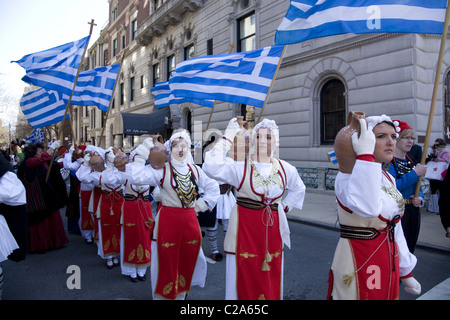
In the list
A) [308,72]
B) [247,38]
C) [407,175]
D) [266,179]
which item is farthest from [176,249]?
[247,38]

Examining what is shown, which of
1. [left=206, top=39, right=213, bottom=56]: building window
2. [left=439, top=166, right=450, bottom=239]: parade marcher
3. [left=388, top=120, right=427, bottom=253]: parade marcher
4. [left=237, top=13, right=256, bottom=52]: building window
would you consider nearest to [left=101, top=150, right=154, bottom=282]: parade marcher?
[left=388, top=120, right=427, bottom=253]: parade marcher

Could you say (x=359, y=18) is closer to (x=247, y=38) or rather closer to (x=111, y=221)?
(x=111, y=221)

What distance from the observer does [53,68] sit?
7.60 meters

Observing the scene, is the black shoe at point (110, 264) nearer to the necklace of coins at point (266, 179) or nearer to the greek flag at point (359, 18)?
the necklace of coins at point (266, 179)

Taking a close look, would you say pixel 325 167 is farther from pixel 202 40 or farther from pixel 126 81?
pixel 126 81

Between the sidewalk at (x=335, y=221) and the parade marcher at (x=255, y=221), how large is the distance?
5.13ft

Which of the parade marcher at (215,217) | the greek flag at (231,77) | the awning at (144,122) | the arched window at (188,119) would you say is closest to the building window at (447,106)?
the greek flag at (231,77)

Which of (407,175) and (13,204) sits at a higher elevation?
(407,175)

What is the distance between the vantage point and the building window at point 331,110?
1123cm

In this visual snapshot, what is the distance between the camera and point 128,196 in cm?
464

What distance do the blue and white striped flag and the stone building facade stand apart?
1.66 metres

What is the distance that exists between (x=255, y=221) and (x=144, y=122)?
18148 millimetres

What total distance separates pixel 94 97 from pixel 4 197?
587 centimetres
